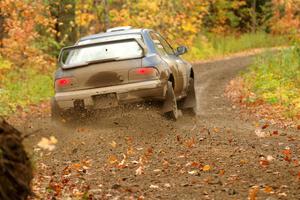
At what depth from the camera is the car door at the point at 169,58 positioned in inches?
436

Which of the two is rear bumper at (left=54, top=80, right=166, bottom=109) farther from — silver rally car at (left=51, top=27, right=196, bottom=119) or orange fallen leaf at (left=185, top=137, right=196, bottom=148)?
orange fallen leaf at (left=185, top=137, right=196, bottom=148)

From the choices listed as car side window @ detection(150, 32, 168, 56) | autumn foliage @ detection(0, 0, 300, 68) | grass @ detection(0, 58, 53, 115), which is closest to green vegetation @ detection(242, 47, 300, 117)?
autumn foliage @ detection(0, 0, 300, 68)

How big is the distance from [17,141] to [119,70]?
588 centimetres

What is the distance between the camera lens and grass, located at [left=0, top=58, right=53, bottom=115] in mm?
16297

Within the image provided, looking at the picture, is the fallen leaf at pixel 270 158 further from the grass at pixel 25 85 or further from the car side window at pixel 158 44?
the grass at pixel 25 85

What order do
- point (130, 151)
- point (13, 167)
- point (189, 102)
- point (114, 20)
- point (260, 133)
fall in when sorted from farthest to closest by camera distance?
point (114, 20)
point (189, 102)
point (260, 133)
point (130, 151)
point (13, 167)

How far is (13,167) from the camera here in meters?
4.23

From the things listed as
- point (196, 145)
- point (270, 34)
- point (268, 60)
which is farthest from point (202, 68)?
point (196, 145)

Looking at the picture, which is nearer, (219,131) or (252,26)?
(219,131)

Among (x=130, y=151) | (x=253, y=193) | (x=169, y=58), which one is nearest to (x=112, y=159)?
(x=130, y=151)

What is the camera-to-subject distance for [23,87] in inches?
691

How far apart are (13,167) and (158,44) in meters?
7.49

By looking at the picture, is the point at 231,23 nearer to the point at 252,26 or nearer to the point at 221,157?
the point at 252,26

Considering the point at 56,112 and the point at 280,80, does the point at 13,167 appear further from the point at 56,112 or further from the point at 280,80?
the point at 280,80
